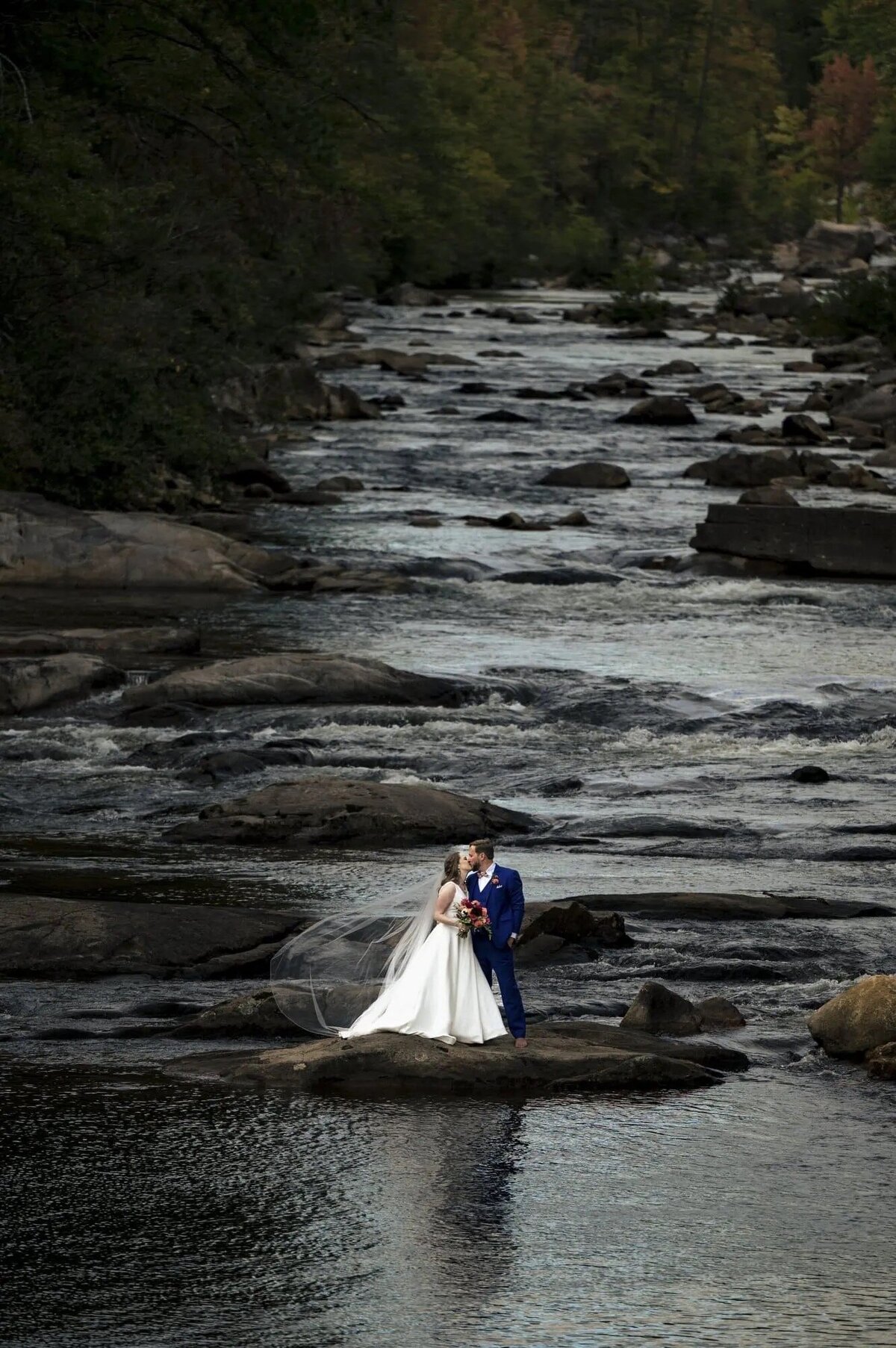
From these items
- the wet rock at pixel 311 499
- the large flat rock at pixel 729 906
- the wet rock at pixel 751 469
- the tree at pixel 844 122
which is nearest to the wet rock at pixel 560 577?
the wet rock at pixel 311 499

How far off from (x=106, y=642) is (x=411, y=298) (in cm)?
6350

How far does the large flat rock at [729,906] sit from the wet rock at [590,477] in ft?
80.6

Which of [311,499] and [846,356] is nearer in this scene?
[311,499]

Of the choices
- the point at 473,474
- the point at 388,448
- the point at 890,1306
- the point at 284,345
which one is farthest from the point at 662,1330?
the point at 284,345

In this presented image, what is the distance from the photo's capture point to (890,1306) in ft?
26.2

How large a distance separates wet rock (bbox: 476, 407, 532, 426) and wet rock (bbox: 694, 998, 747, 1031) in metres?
35.4

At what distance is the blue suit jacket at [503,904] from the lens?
11.2 metres

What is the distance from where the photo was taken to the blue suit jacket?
11.2 meters

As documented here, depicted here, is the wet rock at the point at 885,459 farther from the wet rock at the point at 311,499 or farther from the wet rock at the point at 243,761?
the wet rock at the point at 243,761

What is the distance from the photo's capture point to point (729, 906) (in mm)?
14250

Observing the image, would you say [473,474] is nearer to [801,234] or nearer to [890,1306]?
[890,1306]

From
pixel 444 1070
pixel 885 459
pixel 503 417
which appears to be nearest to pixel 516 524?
pixel 885 459

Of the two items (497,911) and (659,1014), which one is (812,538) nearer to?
(659,1014)

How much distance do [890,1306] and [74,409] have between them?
24764 millimetres
